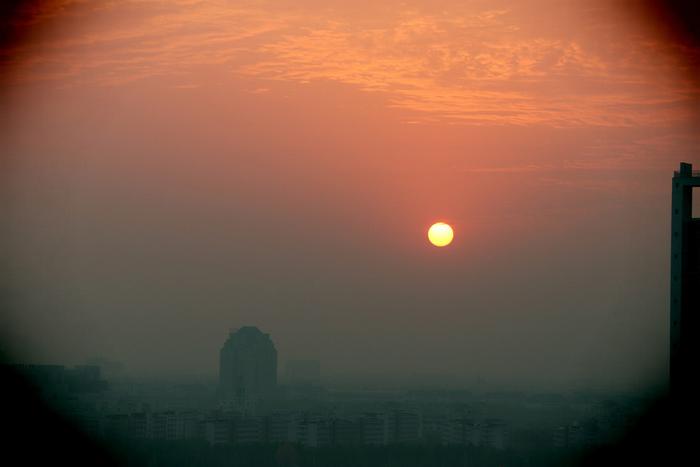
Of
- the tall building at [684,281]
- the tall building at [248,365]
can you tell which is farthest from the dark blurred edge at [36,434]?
the tall building at [248,365]

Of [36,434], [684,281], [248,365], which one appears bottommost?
[36,434]

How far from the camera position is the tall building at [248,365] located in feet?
167

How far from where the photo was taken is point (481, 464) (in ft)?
112

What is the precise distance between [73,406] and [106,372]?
33.1 ft

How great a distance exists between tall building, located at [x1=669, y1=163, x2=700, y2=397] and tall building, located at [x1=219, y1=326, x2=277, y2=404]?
33.0 m

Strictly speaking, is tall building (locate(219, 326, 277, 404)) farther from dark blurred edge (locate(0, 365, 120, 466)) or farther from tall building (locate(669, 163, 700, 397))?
tall building (locate(669, 163, 700, 397))

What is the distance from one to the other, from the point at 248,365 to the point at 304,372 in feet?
19.8

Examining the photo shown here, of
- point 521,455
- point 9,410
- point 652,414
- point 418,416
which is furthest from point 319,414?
point 652,414

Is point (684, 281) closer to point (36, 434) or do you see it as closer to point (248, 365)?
point (36, 434)

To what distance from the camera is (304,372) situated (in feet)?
153

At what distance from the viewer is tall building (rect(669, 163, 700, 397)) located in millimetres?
17859

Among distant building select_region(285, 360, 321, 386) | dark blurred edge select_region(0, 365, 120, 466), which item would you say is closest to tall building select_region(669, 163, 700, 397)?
dark blurred edge select_region(0, 365, 120, 466)

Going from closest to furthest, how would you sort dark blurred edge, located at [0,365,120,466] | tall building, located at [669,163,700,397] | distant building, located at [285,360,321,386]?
tall building, located at [669,163,700,397], dark blurred edge, located at [0,365,120,466], distant building, located at [285,360,321,386]

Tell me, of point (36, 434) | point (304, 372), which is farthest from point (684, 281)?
point (304, 372)
